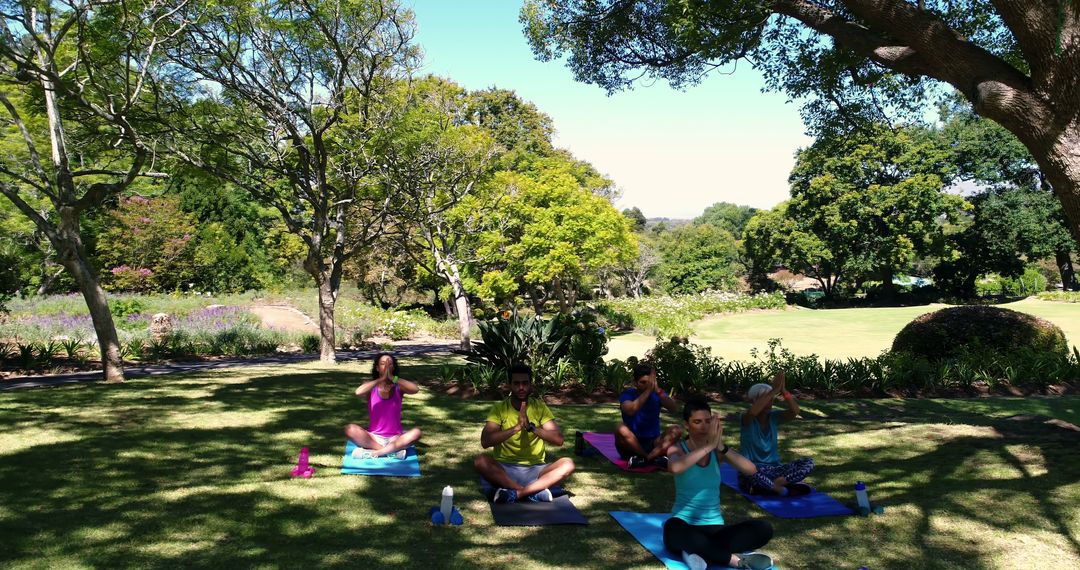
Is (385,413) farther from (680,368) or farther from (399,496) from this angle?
(680,368)

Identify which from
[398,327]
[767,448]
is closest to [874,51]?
[767,448]

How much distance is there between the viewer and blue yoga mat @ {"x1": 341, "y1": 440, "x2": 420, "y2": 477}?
6582mm

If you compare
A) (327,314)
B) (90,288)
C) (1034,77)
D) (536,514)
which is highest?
(1034,77)

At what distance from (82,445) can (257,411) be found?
8.28ft

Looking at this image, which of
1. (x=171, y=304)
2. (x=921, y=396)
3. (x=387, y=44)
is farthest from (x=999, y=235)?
(x=171, y=304)

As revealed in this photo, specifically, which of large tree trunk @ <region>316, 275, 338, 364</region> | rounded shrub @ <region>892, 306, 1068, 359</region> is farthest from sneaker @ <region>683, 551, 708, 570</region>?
large tree trunk @ <region>316, 275, 338, 364</region>

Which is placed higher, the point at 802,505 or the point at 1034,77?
the point at 1034,77

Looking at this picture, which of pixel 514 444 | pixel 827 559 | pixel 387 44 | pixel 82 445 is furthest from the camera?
pixel 387 44

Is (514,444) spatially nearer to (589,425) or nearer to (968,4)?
(589,425)

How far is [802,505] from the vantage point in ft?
19.3

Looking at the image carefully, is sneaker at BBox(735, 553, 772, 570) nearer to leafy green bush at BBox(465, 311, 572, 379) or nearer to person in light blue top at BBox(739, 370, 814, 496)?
person in light blue top at BBox(739, 370, 814, 496)

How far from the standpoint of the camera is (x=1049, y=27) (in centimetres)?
558

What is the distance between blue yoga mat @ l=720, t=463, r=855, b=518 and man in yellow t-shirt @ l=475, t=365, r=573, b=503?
178cm

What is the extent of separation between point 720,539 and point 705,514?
0.19m
